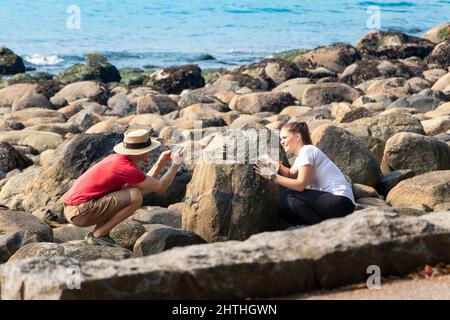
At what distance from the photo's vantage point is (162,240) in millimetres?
8477

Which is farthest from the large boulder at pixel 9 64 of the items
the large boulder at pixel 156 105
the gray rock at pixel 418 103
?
the gray rock at pixel 418 103

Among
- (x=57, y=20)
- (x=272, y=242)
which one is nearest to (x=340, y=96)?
(x=272, y=242)

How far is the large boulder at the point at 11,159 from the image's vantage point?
47.7 ft

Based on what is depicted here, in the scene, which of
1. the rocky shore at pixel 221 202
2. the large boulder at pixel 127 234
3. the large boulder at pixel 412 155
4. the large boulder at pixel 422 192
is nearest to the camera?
the rocky shore at pixel 221 202

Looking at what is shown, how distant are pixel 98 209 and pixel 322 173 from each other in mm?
2029

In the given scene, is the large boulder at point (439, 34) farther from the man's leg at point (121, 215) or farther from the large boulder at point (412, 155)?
the man's leg at point (121, 215)

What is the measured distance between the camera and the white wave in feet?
130

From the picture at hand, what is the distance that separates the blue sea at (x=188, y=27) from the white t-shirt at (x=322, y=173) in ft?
95.8

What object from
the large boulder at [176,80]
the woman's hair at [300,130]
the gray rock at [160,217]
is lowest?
the large boulder at [176,80]

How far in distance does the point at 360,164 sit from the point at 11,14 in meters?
52.0

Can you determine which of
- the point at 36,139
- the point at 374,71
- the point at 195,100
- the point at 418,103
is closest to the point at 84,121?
the point at 36,139

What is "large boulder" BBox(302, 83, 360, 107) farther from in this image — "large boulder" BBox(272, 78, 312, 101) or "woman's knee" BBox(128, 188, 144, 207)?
"woman's knee" BBox(128, 188, 144, 207)

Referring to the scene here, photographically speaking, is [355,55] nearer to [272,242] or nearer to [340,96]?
[340,96]
